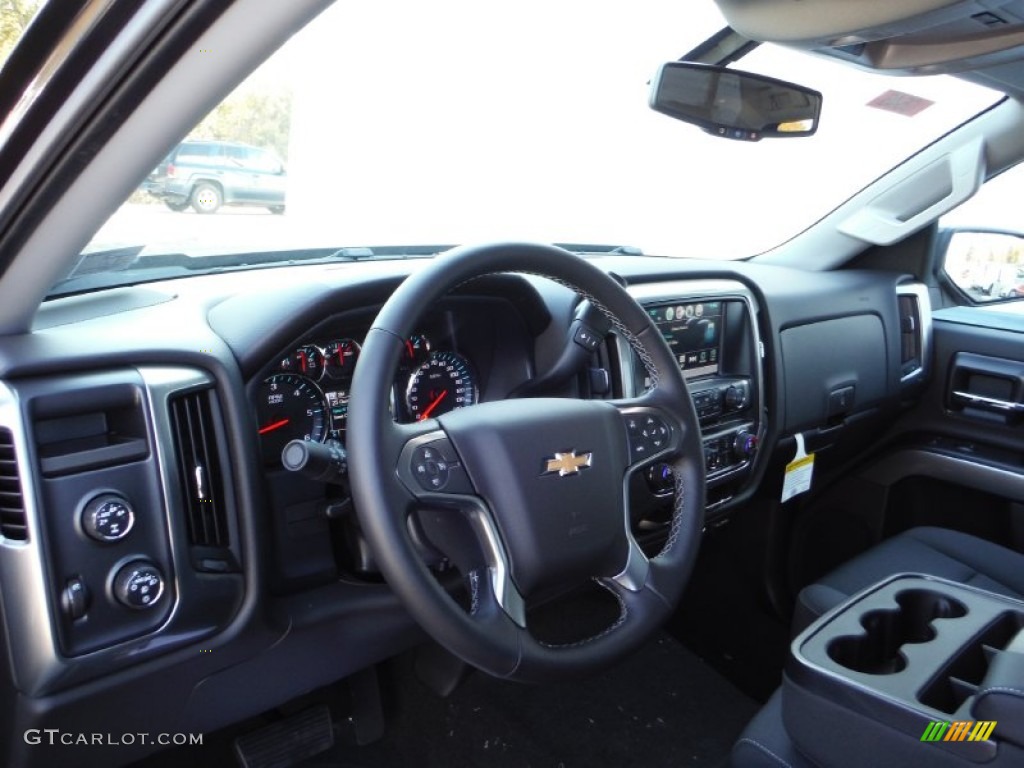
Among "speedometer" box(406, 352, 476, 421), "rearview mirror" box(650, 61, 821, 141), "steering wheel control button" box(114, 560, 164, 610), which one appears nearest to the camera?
"steering wheel control button" box(114, 560, 164, 610)

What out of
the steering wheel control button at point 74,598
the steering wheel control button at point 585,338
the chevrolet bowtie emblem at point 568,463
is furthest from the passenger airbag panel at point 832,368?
the steering wheel control button at point 74,598

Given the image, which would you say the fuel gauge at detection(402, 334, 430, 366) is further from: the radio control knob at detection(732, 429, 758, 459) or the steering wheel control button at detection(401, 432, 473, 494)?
the radio control knob at detection(732, 429, 758, 459)

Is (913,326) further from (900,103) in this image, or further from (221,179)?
(221,179)

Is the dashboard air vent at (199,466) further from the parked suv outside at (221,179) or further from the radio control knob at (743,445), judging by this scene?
the radio control knob at (743,445)

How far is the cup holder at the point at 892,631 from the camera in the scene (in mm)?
1636

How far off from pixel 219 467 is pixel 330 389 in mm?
304

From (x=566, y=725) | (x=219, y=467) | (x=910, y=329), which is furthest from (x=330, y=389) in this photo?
(x=910, y=329)

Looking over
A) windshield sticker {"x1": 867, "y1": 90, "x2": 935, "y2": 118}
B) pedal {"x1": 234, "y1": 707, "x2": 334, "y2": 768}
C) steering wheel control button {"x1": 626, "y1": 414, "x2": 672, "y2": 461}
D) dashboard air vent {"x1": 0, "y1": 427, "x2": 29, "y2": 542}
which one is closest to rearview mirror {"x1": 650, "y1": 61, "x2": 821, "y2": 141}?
windshield sticker {"x1": 867, "y1": 90, "x2": 935, "y2": 118}

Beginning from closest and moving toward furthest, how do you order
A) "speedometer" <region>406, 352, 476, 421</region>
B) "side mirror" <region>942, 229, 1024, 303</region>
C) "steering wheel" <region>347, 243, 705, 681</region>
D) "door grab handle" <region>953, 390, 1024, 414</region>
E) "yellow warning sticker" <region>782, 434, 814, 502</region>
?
"steering wheel" <region>347, 243, 705, 681</region> → "speedometer" <region>406, 352, 476, 421</region> → "yellow warning sticker" <region>782, 434, 814, 502</region> → "door grab handle" <region>953, 390, 1024, 414</region> → "side mirror" <region>942, 229, 1024, 303</region>

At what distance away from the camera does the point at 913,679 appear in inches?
57.5

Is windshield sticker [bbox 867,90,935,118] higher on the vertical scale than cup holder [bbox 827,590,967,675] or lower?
higher

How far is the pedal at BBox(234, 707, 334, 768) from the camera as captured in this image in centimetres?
193

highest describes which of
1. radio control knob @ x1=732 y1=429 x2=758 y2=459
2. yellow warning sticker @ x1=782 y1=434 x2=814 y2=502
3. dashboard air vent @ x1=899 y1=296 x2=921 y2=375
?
dashboard air vent @ x1=899 y1=296 x2=921 y2=375

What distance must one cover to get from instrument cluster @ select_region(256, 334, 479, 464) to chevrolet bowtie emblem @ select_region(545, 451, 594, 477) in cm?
32
